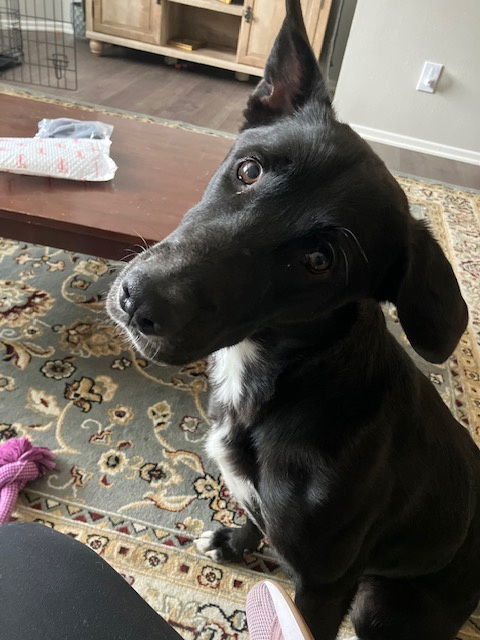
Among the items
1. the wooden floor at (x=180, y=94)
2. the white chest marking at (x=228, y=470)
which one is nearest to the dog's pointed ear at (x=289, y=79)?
the white chest marking at (x=228, y=470)

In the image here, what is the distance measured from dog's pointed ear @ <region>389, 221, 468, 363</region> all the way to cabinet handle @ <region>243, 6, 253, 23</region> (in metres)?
4.81

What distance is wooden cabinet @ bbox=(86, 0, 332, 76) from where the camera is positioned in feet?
16.1

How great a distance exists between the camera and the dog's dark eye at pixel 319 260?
931mm

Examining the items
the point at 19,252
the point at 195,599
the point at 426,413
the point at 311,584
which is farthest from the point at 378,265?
the point at 19,252

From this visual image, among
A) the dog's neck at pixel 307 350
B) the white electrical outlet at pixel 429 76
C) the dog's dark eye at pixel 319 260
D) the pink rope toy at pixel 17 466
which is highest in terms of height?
the dog's dark eye at pixel 319 260

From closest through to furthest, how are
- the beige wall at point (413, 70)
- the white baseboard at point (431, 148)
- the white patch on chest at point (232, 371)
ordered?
the white patch on chest at point (232, 371) → the beige wall at point (413, 70) → the white baseboard at point (431, 148)

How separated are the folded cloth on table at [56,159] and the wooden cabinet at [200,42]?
11.7 feet

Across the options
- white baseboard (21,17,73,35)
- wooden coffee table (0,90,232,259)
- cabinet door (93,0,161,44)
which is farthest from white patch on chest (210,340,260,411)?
white baseboard (21,17,73,35)

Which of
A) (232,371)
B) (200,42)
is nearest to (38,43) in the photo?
(200,42)

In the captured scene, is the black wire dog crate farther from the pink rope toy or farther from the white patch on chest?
the white patch on chest

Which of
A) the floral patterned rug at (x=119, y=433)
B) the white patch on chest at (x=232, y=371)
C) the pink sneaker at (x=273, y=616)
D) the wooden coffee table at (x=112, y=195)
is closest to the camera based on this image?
the pink sneaker at (x=273, y=616)

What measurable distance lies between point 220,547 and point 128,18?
17.0 ft

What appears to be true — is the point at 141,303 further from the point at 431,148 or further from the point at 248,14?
the point at 248,14

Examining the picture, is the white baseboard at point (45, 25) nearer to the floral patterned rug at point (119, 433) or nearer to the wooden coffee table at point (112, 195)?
the wooden coffee table at point (112, 195)
